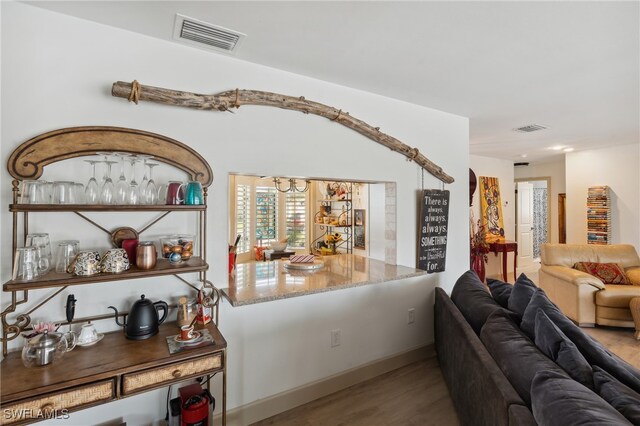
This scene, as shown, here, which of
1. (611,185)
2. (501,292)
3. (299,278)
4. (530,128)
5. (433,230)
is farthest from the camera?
(611,185)

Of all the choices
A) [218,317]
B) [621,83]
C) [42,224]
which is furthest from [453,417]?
[621,83]

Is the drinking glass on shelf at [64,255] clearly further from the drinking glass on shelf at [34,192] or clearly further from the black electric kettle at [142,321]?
the black electric kettle at [142,321]

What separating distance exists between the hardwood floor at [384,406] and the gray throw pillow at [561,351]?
1.03 meters

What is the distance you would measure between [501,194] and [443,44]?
5431mm

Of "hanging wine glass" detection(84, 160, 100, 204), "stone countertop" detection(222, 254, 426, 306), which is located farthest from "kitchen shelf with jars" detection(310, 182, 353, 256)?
"hanging wine glass" detection(84, 160, 100, 204)

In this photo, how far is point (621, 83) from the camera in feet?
8.59

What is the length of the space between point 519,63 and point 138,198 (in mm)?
2744

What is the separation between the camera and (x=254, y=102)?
2164 millimetres

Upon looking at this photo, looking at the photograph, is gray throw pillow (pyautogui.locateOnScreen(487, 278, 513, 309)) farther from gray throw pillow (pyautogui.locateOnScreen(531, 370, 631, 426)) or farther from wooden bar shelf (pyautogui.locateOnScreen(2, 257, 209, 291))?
wooden bar shelf (pyautogui.locateOnScreen(2, 257, 209, 291))

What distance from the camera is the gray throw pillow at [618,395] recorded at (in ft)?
3.39

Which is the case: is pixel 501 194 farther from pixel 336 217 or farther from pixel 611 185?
pixel 336 217

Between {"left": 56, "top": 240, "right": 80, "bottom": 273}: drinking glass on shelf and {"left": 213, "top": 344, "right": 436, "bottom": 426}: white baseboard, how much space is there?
4.32 feet

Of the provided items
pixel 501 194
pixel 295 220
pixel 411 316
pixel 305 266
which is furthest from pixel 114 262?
pixel 501 194

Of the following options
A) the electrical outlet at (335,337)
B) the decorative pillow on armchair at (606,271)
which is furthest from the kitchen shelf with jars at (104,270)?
the decorative pillow on armchair at (606,271)
